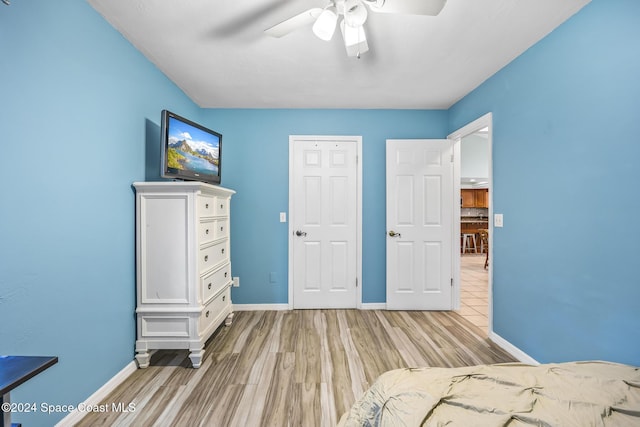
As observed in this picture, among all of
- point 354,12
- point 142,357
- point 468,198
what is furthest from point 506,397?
point 468,198

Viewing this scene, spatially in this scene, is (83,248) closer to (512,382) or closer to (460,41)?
(512,382)

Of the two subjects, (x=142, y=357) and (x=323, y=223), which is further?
(x=323, y=223)

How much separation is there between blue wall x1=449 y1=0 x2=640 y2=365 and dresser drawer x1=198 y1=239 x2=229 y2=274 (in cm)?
254

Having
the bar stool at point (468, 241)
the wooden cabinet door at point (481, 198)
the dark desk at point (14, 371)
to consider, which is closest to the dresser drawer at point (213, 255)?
the dark desk at point (14, 371)

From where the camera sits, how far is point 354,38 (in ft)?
5.12

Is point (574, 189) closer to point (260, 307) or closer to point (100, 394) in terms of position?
point (260, 307)

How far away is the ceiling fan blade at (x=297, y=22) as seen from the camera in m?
1.39

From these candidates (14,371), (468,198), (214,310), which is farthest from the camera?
(468,198)

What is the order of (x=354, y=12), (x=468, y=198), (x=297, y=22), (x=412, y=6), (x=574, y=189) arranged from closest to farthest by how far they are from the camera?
(x=412, y=6), (x=354, y=12), (x=297, y=22), (x=574, y=189), (x=468, y=198)

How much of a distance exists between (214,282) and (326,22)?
2086 millimetres

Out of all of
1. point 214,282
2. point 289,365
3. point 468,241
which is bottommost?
point 289,365

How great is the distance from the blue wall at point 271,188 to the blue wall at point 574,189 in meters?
1.31

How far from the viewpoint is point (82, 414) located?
1.53 metres

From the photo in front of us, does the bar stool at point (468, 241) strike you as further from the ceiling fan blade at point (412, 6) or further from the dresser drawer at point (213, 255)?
the ceiling fan blade at point (412, 6)
